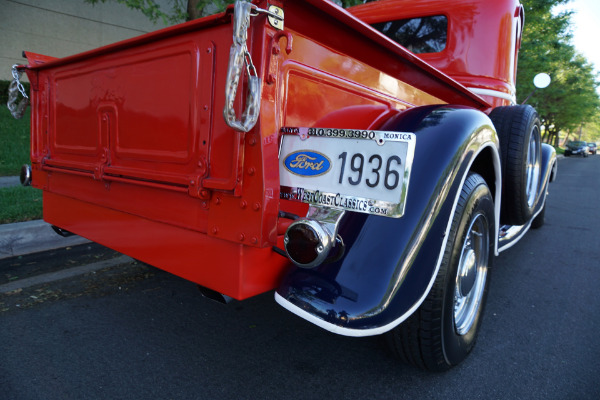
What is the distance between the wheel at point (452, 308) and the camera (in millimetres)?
1718

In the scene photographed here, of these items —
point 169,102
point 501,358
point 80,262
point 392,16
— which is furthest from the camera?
point 392,16

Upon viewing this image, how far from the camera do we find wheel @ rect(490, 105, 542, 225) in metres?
2.55

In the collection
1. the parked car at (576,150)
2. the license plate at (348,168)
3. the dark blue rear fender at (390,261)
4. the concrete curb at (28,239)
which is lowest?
the concrete curb at (28,239)

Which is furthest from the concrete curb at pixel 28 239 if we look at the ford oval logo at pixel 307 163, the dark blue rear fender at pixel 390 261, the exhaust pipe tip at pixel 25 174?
the ford oval logo at pixel 307 163

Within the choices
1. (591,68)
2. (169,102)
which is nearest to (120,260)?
(169,102)

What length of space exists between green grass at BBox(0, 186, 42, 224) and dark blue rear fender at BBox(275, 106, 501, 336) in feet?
11.0

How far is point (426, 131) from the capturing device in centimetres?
Answer: 176

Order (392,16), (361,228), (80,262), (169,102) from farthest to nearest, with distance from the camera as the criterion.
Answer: (392,16)
(80,262)
(169,102)
(361,228)

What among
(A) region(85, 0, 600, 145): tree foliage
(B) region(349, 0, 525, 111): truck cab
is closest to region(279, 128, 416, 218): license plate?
(B) region(349, 0, 525, 111): truck cab

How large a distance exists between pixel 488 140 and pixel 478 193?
0.97 ft

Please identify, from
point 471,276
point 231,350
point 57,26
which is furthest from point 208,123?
point 57,26

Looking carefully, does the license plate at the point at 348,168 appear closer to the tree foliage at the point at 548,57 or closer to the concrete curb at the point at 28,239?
the concrete curb at the point at 28,239

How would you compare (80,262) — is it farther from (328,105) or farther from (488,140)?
(488,140)

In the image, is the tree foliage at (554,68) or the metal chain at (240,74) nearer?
the metal chain at (240,74)
